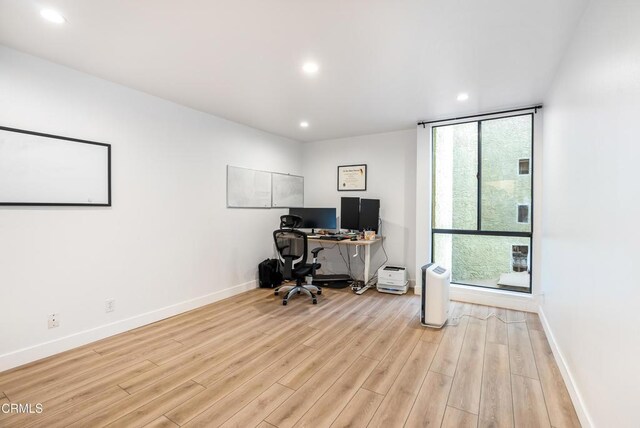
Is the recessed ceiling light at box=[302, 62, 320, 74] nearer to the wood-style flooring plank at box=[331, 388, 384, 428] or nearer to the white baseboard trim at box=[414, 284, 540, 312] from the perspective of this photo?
the wood-style flooring plank at box=[331, 388, 384, 428]

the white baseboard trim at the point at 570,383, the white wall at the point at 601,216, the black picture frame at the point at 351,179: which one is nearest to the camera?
the white wall at the point at 601,216

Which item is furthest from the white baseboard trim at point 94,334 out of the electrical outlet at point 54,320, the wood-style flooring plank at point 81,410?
the wood-style flooring plank at point 81,410

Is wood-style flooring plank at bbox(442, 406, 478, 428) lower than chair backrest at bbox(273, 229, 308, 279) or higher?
lower

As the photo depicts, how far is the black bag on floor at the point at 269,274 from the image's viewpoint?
4578 millimetres

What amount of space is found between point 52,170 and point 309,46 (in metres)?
2.46

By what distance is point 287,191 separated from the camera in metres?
5.34

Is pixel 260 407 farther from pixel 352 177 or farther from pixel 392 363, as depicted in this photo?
pixel 352 177

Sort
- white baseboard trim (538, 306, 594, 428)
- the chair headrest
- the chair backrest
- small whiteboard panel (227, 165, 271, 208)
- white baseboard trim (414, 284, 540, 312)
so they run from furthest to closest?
small whiteboard panel (227, 165, 271, 208), the chair headrest, the chair backrest, white baseboard trim (414, 284, 540, 312), white baseboard trim (538, 306, 594, 428)

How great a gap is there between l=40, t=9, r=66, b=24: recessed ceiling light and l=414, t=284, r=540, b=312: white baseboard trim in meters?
4.94

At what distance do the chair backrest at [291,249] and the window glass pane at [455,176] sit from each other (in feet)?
6.87

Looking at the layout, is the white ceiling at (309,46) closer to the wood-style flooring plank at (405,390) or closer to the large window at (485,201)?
the large window at (485,201)

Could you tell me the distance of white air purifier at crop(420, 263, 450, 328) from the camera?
3107 mm

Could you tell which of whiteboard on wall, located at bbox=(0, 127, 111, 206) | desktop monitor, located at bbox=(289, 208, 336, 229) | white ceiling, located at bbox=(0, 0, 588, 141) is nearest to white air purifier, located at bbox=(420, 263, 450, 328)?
white ceiling, located at bbox=(0, 0, 588, 141)

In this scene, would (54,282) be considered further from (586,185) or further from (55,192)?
(586,185)
